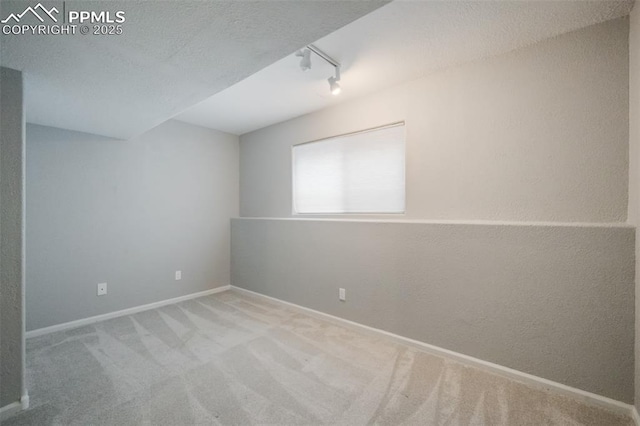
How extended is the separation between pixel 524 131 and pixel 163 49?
2431 mm

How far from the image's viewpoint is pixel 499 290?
1.94m

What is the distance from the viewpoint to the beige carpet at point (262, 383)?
4.99 ft

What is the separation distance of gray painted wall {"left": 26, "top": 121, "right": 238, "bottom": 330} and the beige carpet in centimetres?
52

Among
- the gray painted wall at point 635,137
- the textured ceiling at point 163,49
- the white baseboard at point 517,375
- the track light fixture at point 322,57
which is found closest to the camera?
the textured ceiling at point 163,49

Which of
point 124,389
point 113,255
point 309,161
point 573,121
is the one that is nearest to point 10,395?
point 124,389

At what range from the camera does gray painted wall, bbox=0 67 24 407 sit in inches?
60.9

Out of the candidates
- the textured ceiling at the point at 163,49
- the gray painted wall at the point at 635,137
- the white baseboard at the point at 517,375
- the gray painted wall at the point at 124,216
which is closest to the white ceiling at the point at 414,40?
the gray painted wall at the point at 635,137

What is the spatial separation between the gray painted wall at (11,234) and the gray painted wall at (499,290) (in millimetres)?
2343

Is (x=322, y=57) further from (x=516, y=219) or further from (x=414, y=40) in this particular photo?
(x=516, y=219)

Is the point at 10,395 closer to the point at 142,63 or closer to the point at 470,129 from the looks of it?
the point at 142,63

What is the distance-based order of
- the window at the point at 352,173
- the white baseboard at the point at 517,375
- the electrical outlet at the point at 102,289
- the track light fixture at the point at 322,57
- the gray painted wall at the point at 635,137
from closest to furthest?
the gray painted wall at the point at 635,137 < the white baseboard at the point at 517,375 < the track light fixture at the point at 322,57 < the window at the point at 352,173 < the electrical outlet at the point at 102,289

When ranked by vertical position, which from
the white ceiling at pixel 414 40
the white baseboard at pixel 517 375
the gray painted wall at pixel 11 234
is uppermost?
the white ceiling at pixel 414 40

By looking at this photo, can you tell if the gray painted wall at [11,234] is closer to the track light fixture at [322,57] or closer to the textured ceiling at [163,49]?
the textured ceiling at [163,49]

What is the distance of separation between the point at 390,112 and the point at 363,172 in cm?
65
